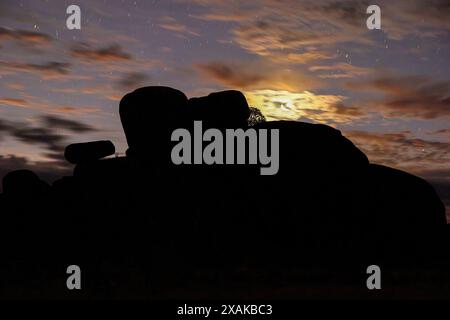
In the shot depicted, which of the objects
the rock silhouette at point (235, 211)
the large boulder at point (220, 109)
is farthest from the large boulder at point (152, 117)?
the large boulder at point (220, 109)

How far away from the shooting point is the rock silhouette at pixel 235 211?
117ft

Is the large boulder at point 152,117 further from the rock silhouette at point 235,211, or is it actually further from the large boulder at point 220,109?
the large boulder at point 220,109

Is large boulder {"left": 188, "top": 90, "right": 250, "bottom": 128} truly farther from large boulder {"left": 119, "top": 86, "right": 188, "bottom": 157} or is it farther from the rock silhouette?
large boulder {"left": 119, "top": 86, "right": 188, "bottom": 157}

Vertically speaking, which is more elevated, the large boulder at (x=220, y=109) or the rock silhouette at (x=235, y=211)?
the large boulder at (x=220, y=109)

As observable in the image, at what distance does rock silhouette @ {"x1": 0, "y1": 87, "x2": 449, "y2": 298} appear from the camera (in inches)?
1399

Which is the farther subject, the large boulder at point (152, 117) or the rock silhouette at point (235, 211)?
the large boulder at point (152, 117)

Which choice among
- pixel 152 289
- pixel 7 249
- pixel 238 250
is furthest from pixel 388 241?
pixel 7 249

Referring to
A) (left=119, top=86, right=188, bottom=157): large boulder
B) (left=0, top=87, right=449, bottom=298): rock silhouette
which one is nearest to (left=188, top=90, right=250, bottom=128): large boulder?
(left=0, top=87, right=449, bottom=298): rock silhouette

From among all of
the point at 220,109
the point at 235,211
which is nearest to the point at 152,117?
the point at 220,109

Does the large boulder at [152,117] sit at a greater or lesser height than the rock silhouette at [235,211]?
greater
